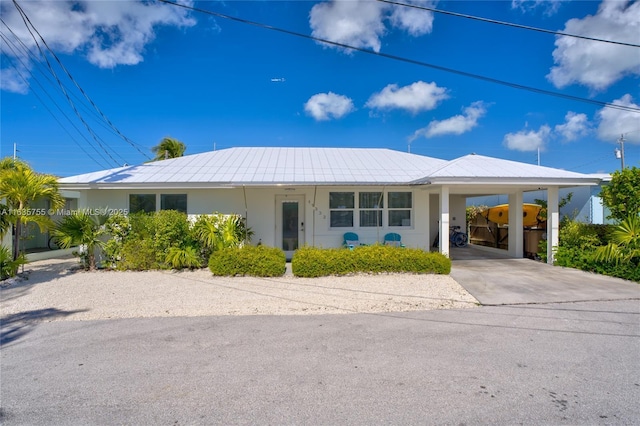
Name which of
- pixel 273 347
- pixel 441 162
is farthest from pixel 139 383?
pixel 441 162

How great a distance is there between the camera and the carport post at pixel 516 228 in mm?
13258

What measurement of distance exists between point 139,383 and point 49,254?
14.1 meters

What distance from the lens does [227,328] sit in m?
5.47

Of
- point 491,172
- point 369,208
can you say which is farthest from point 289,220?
point 491,172

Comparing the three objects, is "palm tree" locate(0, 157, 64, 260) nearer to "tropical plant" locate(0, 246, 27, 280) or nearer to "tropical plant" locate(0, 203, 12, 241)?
"tropical plant" locate(0, 203, 12, 241)

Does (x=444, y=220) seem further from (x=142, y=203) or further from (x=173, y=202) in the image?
(x=142, y=203)

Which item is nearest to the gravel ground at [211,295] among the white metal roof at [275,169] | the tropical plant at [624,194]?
the white metal roof at [275,169]

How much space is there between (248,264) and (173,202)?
465 cm

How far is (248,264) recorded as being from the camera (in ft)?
30.3

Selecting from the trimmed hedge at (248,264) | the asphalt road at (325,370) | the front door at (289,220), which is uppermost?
the front door at (289,220)

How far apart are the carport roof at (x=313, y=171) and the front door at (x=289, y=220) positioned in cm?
95

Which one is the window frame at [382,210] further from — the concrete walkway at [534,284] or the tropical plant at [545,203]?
the tropical plant at [545,203]

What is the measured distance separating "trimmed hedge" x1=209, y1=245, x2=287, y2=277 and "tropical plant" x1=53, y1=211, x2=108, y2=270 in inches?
153

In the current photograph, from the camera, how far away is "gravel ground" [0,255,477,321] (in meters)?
6.50
